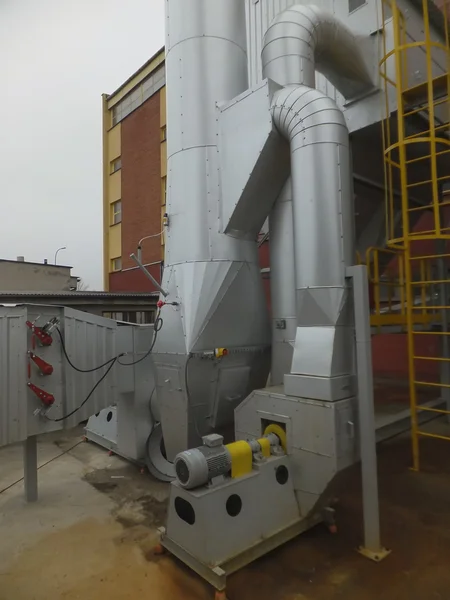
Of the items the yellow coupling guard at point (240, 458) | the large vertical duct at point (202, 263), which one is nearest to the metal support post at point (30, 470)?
the large vertical duct at point (202, 263)

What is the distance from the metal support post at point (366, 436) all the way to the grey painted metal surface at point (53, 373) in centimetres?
294

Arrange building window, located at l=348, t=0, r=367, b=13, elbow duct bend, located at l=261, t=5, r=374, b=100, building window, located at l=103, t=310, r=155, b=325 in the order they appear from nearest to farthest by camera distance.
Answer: elbow duct bend, located at l=261, t=5, r=374, b=100, building window, located at l=348, t=0, r=367, b=13, building window, located at l=103, t=310, r=155, b=325

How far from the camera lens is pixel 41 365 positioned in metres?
4.17

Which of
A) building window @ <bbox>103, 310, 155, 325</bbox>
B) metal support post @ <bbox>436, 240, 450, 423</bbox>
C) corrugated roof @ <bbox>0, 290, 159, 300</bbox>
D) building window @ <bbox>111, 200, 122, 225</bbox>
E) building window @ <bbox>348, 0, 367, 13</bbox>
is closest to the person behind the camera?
building window @ <bbox>348, 0, 367, 13</bbox>

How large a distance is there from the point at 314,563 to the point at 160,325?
8.23 feet

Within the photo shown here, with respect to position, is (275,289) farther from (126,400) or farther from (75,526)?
(75,526)

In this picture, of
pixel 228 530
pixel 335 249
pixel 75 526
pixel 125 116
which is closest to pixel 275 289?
pixel 335 249

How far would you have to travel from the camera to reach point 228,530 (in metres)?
3.02

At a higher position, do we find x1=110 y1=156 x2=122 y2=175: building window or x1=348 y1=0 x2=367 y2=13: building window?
x1=110 y1=156 x2=122 y2=175: building window

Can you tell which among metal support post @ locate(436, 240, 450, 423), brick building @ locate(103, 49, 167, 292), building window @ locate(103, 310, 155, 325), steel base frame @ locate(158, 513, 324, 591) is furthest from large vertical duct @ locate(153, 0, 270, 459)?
brick building @ locate(103, 49, 167, 292)

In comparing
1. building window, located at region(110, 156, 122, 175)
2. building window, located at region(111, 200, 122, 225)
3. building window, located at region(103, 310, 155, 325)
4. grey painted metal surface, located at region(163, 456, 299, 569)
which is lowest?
grey painted metal surface, located at region(163, 456, 299, 569)

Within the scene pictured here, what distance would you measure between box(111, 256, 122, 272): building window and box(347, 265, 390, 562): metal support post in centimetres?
1445

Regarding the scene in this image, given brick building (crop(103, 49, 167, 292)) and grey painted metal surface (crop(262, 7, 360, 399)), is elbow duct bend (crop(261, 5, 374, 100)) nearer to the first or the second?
grey painted metal surface (crop(262, 7, 360, 399))

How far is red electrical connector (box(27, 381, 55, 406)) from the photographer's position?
4160 mm
